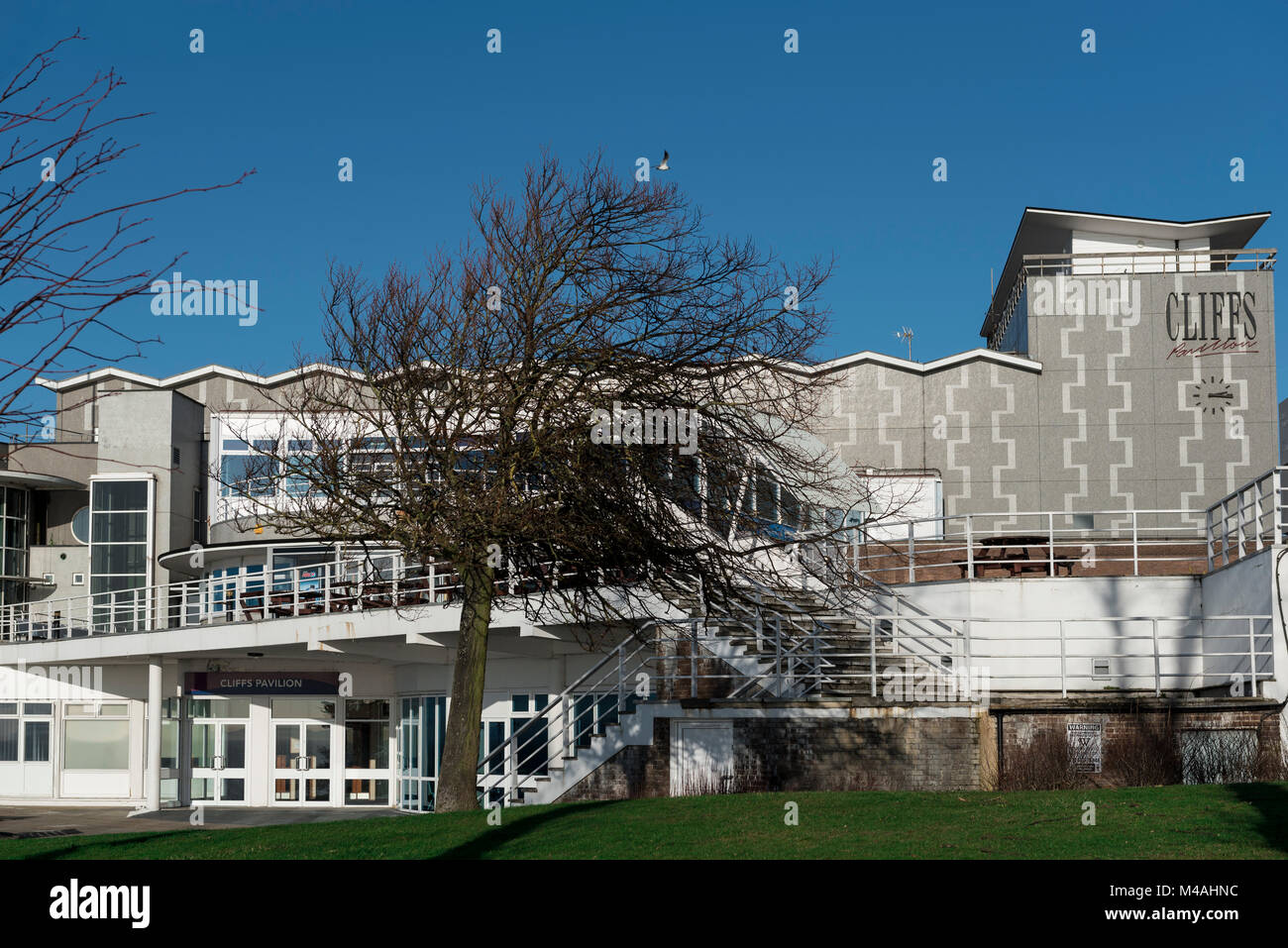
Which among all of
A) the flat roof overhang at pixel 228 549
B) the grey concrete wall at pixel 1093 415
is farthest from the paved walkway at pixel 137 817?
the grey concrete wall at pixel 1093 415

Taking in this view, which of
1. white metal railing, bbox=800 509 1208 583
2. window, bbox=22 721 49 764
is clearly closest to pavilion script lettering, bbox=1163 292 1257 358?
white metal railing, bbox=800 509 1208 583

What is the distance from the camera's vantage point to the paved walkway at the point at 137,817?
28.0 m

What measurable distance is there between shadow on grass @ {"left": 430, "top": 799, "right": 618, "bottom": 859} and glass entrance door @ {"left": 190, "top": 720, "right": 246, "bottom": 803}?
20.5 m

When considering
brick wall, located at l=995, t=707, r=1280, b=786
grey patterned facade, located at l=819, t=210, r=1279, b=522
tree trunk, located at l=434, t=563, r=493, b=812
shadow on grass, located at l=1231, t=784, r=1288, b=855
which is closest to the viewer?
shadow on grass, located at l=1231, t=784, r=1288, b=855

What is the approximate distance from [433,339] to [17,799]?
26.8 metres

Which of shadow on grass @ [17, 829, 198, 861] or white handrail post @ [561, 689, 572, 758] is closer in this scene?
shadow on grass @ [17, 829, 198, 861]

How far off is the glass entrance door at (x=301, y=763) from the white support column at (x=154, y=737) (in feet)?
9.16

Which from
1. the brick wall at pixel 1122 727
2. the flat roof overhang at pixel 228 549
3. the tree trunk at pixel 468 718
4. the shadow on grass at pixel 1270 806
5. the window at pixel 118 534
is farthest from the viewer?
the window at pixel 118 534

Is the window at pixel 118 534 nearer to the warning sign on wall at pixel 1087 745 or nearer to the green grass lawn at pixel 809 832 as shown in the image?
the green grass lawn at pixel 809 832

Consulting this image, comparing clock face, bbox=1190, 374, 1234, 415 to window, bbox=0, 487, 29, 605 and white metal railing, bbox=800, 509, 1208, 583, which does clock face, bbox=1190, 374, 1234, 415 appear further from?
window, bbox=0, 487, 29, 605

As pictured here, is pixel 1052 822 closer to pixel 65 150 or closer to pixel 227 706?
pixel 65 150

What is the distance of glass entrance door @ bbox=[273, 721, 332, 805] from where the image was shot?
34.0 metres

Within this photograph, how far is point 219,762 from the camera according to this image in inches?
1368
